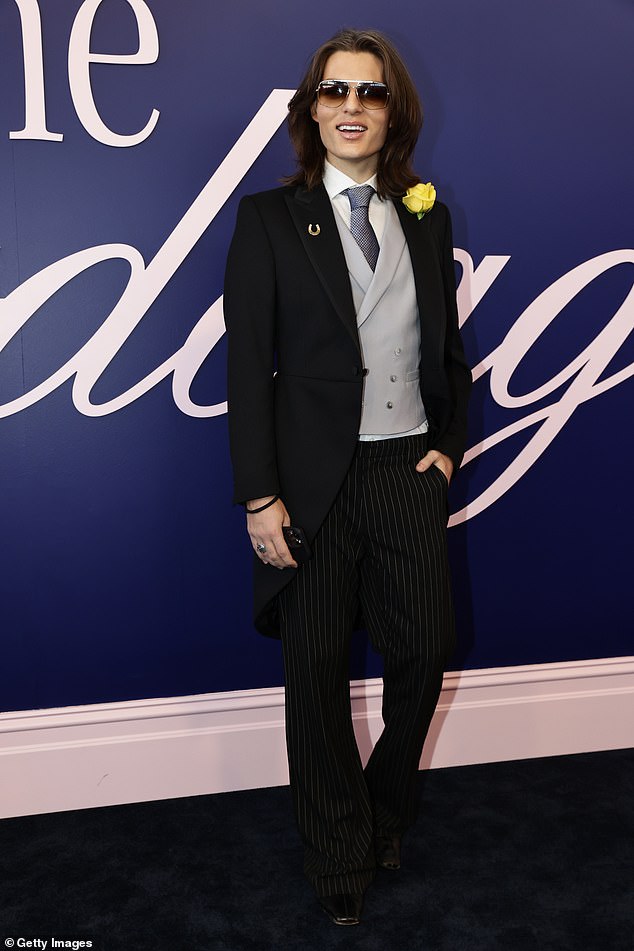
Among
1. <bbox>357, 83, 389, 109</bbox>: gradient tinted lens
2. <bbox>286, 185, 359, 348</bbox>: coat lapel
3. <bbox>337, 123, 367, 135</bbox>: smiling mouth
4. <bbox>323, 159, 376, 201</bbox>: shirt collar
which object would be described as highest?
<bbox>357, 83, 389, 109</bbox>: gradient tinted lens

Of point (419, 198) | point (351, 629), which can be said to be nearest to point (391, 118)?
point (419, 198)

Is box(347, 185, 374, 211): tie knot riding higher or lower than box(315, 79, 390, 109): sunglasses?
lower

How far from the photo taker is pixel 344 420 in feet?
6.45

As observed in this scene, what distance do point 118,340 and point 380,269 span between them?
0.80 metres

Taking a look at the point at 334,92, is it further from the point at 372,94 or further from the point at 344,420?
the point at 344,420

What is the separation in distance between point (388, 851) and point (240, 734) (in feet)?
1.92

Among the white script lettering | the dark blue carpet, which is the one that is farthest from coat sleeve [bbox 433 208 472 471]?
the dark blue carpet

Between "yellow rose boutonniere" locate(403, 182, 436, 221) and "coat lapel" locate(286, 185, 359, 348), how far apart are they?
0.19m

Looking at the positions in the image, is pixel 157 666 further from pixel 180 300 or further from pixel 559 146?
pixel 559 146

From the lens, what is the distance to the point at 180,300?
7.96 feet

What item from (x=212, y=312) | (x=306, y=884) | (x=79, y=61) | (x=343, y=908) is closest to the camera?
(x=343, y=908)

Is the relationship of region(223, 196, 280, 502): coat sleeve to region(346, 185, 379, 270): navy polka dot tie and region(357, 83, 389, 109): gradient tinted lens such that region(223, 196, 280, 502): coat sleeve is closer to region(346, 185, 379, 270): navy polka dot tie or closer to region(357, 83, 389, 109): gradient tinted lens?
region(346, 185, 379, 270): navy polka dot tie

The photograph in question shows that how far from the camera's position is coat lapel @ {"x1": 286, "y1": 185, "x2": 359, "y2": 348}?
1.92 meters

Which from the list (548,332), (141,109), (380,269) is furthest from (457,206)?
(141,109)
